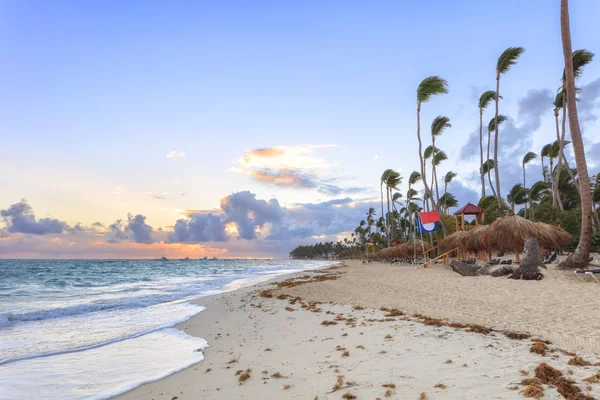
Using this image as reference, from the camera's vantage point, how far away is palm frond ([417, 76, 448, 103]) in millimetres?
33594

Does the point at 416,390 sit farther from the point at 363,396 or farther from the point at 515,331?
the point at 515,331

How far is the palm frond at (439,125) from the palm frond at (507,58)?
25.2 ft

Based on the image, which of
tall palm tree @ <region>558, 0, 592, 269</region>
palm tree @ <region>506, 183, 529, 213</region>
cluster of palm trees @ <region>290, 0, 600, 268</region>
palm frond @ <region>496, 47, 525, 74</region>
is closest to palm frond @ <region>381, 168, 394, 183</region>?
cluster of palm trees @ <region>290, 0, 600, 268</region>

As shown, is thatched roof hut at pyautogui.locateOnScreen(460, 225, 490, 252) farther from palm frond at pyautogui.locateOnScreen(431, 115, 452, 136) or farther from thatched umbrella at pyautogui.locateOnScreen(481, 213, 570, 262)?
palm frond at pyautogui.locateOnScreen(431, 115, 452, 136)

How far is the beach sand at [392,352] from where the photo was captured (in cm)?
432

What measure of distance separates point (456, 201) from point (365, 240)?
6381cm

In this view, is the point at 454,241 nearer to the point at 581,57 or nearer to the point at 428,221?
the point at 428,221

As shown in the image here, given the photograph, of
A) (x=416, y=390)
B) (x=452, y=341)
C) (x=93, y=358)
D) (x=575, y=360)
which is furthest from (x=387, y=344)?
(x=93, y=358)

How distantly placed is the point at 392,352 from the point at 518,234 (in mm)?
17843

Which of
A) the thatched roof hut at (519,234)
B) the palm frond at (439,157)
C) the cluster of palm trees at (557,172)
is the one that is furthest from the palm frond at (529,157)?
the thatched roof hut at (519,234)

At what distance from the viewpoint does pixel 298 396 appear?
4480mm

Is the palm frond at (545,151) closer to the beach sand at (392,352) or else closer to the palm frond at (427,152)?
the palm frond at (427,152)

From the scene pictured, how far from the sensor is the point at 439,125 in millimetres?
39594

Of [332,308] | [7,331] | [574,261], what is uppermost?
[574,261]
